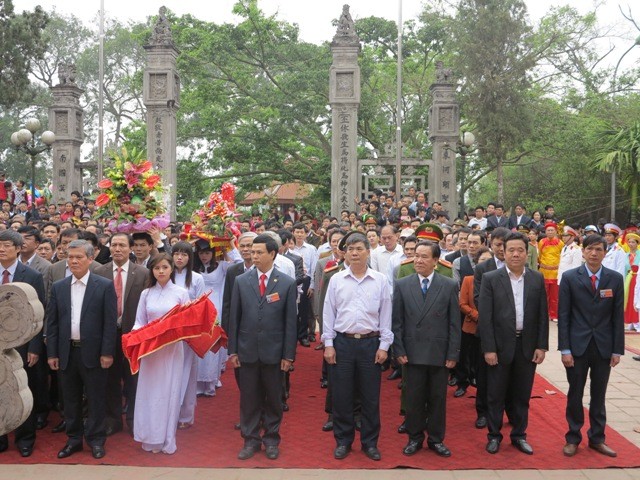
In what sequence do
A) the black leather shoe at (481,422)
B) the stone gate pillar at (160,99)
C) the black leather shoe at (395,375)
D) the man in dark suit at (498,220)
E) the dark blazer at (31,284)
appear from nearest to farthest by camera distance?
the dark blazer at (31,284)
the black leather shoe at (481,422)
the black leather shoe at (395,375)
the man in dark suit at (498,220)
the stone gate pillar at (160,99)

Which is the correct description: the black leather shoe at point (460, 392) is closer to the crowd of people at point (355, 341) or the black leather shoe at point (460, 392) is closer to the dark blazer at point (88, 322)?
the crowd of people at point (355, 341)

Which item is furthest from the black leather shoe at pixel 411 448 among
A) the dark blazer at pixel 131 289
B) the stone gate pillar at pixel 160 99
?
the stone gate pillar at pixel 160 99

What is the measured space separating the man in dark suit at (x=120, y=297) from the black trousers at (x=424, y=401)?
8.05ft

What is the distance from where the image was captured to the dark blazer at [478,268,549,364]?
540 cm

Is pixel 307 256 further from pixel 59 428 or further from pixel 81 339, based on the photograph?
pixel 81 339

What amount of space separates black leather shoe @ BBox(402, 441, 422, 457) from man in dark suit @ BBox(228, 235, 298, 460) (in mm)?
1041

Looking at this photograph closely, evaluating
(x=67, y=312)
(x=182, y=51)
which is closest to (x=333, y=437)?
(x=67, y=312)

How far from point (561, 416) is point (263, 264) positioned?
3.34 metres

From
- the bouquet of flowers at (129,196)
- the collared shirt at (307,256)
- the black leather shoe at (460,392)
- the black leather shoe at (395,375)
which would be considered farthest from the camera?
the collared shirt at (307,256)

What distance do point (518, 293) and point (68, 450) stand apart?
153 inches

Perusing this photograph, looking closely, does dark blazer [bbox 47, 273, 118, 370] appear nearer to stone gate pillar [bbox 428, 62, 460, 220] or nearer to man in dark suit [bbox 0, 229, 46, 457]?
man in dark suit [bbox 0, 229, 46, 457]

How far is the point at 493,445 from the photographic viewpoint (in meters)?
5.37

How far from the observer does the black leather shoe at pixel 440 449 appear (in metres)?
5.26

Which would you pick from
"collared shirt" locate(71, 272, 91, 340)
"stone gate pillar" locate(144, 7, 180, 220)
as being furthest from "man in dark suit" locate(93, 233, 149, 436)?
"stone gate pillar" locate(144, 7, 180, 220)
